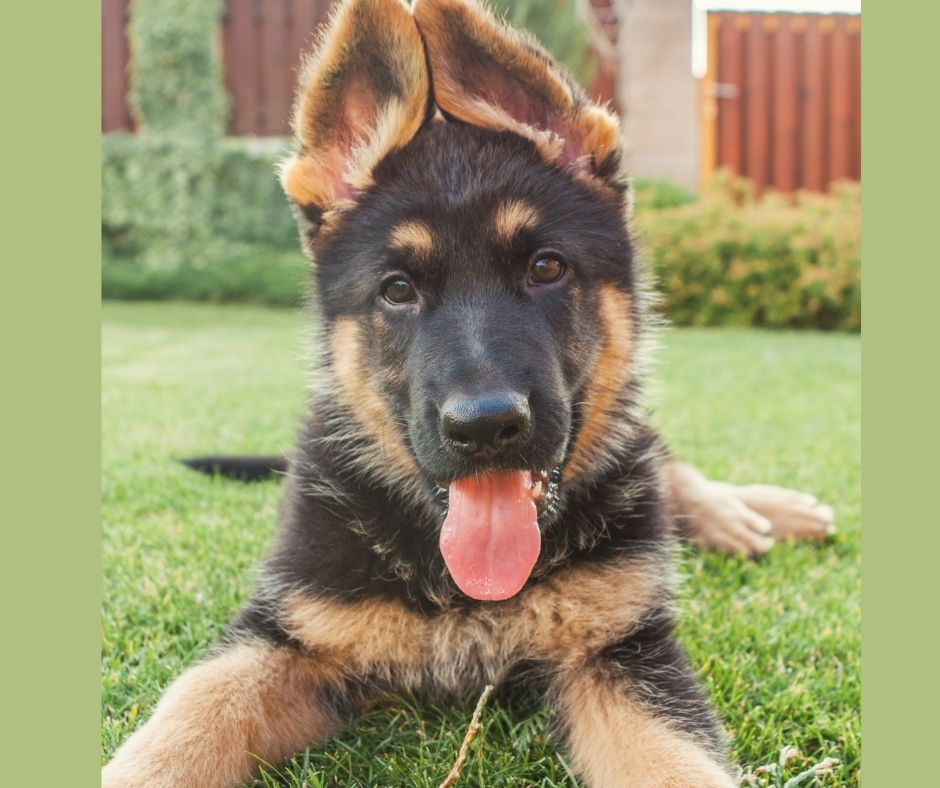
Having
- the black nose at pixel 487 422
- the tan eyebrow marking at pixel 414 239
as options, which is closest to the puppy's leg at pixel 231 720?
the black nose at pixel 487 422

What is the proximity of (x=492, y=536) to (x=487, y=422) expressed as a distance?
389mm

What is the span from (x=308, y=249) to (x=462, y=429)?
114 centimetres

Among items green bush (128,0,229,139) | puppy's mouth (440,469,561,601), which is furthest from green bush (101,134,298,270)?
puppy's mouth (440,469,561,601)

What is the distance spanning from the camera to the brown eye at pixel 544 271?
8.62 ft

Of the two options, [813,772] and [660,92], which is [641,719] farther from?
[660,92]

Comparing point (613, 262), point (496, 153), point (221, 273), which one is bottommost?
point (613, 262)

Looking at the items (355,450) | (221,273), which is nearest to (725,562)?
(355,450)

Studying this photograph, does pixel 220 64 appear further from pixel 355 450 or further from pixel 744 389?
pixel 355 450

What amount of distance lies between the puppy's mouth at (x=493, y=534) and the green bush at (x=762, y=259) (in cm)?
812

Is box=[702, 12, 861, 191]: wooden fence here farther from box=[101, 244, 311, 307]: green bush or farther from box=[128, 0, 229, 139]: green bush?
box=[128, 0, 229, 139]: green bush

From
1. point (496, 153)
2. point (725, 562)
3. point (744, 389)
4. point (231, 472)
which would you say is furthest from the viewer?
point (744, 389)

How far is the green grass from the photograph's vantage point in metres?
2.34

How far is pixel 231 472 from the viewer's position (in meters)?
4.57

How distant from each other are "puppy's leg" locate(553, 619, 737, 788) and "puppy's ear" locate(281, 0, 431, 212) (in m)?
1.57
